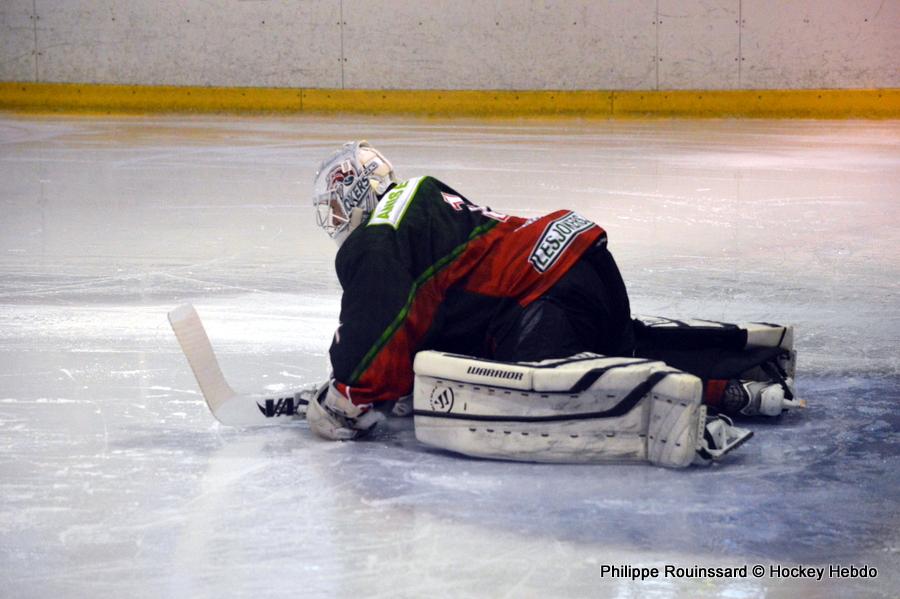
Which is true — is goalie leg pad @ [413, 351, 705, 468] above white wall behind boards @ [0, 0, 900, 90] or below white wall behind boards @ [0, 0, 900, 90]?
below

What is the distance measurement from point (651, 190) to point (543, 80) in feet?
21.8

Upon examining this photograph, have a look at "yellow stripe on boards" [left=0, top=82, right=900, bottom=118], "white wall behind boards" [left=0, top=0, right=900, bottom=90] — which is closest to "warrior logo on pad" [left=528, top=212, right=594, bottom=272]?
"yellow stripe on boards" [left=0, top=82, right=900, bottom=118]

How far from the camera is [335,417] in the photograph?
2.94m

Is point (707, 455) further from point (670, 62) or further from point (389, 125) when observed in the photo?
point (670, 62)

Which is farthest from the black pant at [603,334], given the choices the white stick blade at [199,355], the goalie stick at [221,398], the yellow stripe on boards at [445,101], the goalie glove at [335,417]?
the yellow stripe on boards at [445,101]

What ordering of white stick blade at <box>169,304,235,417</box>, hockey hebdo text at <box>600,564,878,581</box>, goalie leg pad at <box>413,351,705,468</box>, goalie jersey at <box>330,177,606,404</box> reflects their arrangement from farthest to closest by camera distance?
white stick blade at <box>169,304,235,417</box>, goalie jersey at <box>330,177,606,404</box>, goalie leg pad at <box>413,351,705,468</box>, hockey hebdo text at <box>600,564,878,581</box>

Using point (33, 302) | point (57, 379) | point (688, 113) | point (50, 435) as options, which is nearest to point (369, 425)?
point (50, 435)

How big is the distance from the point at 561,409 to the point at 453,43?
1182cm

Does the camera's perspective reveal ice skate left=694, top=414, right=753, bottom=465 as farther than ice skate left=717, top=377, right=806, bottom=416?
No

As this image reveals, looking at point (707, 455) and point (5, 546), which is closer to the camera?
point (5, 546)

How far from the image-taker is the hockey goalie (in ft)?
8.93

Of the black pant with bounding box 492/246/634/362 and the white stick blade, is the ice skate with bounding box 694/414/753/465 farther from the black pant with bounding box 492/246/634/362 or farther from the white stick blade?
the white stick blade

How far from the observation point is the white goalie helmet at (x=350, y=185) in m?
3.09

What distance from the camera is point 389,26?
46.7 feet
